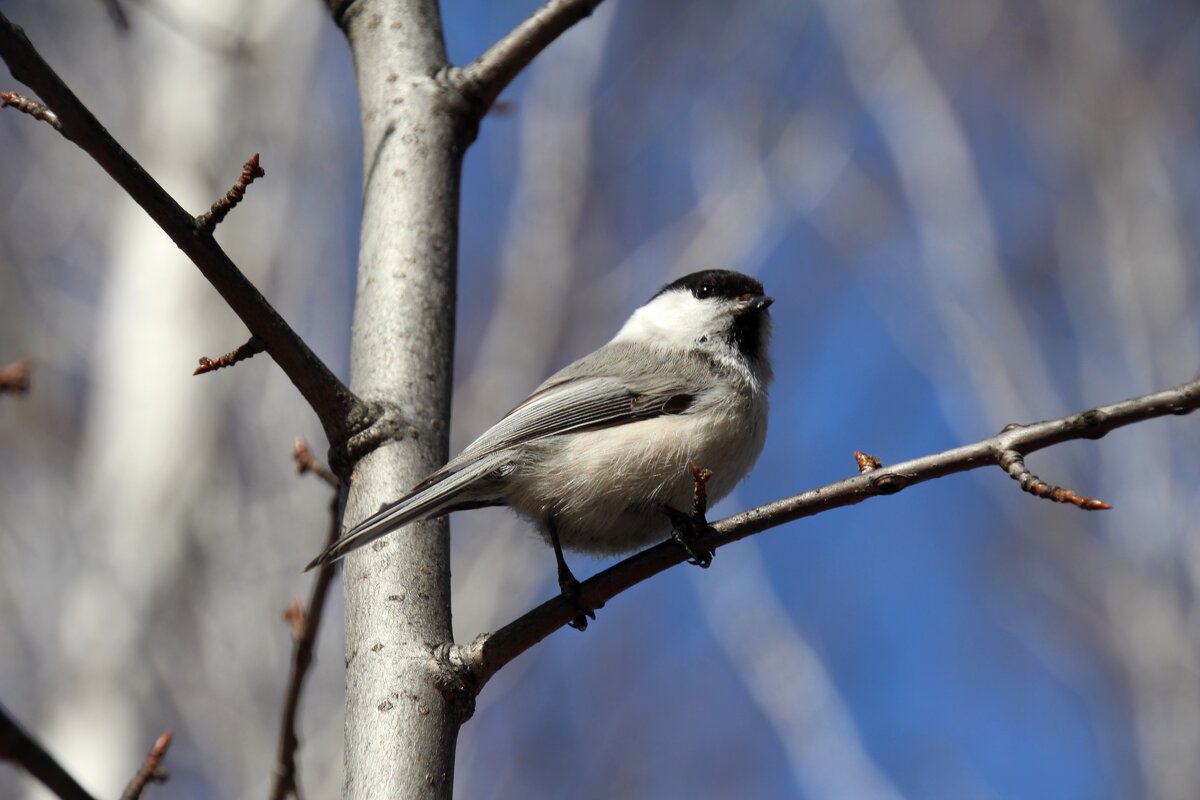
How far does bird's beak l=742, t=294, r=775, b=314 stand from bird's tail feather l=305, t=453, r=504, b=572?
1152 millimetres

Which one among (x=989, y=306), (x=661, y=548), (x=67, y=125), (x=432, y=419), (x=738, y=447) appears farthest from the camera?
(x=989, y=306)

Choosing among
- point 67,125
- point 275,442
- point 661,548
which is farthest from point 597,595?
point 275,442

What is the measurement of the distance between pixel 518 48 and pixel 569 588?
103 centimetres

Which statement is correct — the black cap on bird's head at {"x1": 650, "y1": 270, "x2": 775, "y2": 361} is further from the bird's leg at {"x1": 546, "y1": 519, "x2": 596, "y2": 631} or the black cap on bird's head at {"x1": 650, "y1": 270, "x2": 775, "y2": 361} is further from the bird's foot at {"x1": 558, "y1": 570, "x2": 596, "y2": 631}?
the bird's foot at {"x1": 558, "y1": 570, "x2": 596, "y2": 631}

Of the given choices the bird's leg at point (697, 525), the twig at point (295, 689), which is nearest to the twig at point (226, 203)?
the twig at point (295, 689)

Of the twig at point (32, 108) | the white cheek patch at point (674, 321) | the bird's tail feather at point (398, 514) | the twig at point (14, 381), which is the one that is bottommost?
the bird's tail feather at point (398, 514)

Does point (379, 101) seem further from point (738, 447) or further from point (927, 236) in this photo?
point (927, 236)

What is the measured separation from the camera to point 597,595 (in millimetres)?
1729

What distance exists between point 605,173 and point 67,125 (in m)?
5.45

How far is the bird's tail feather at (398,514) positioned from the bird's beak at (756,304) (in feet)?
3.78

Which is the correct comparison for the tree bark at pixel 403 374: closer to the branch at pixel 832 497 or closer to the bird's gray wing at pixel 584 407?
the branch at pixel 832 497

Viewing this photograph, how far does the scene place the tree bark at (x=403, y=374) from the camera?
5.09ft

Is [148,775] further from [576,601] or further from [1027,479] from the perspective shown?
[1027,479]

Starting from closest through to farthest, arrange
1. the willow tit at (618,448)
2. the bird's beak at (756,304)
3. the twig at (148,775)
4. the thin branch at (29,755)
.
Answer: the thin branch at (29,755) < the twig at (148,775) < the willow tit at (618,448) < the bird's beak at (756,304)
